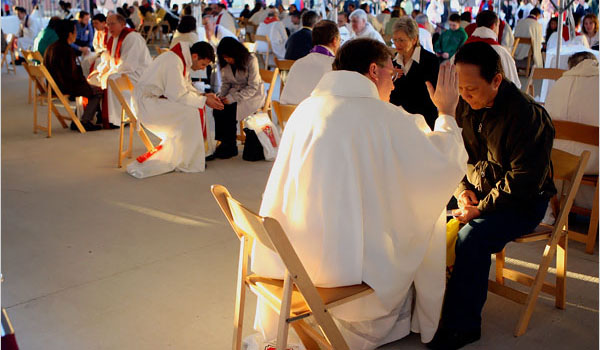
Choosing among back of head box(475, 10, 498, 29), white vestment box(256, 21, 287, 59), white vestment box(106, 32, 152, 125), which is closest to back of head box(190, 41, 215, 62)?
white vestment box(106, 32, 152, 125)

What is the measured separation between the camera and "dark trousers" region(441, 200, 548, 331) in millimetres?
2355

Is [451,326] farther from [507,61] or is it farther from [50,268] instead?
[507,61]

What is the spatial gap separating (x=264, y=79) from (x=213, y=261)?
2.65 m

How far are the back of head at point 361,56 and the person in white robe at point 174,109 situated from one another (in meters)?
2.79

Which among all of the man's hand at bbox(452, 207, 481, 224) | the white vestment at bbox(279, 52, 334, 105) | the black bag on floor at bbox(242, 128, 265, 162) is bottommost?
the black bag on floor at bbox(242, 128, 265, 162)

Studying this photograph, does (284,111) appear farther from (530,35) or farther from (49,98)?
(530,35)

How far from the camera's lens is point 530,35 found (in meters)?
9.92

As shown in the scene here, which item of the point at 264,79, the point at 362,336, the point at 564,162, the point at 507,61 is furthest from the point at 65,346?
the point at 507,61

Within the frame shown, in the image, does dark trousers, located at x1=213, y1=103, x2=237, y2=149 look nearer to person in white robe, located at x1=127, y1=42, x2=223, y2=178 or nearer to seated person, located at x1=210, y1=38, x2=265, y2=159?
seated person, located at x1=210, y1=38, x2=265, y2=159

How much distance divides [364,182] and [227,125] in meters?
3.45

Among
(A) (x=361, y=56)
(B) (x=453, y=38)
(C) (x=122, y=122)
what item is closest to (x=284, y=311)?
(A) (x=361, y=56)

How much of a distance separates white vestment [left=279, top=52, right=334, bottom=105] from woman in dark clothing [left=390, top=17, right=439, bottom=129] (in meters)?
0.94

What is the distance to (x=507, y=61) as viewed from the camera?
16.9 feet

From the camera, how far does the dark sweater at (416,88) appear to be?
12.2 ft
